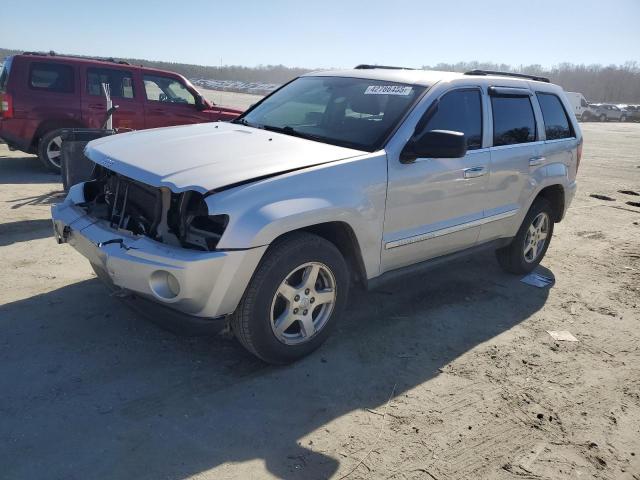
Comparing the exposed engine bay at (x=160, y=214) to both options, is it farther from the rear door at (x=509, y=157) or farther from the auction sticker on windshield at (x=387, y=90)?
the rear door at (x=509, y=157)

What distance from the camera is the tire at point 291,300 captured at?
A: 312 centimetres

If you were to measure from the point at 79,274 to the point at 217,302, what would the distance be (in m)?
2.25

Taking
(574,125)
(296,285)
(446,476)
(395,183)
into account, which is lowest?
(446,476)

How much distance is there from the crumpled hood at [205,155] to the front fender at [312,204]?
84mm

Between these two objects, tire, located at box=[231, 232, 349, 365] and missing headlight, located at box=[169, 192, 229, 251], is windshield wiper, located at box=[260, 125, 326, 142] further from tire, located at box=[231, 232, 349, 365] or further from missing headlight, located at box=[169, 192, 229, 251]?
missing headlight, located at box=[169, 192, 229, 251]

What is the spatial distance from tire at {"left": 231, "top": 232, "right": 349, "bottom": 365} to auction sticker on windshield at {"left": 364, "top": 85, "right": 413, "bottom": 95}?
1.38 m

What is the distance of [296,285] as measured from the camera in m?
3.43

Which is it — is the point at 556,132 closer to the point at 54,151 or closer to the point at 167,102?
the point at 167,102

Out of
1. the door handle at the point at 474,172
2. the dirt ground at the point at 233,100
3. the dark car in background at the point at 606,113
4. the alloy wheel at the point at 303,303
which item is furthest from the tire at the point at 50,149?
the dark car in background at the point at 606,113

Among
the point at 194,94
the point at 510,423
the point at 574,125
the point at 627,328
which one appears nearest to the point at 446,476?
the point at 510,423

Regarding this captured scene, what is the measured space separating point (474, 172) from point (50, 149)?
23.5 feet

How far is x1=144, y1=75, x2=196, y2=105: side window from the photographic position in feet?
31.3

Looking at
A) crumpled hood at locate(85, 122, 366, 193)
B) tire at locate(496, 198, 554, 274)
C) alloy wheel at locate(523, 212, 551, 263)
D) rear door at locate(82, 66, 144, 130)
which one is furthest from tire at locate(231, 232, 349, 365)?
rear door at locate(82, 66, 144, 130)

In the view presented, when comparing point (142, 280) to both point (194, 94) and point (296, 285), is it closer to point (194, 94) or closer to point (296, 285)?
point (296, 285)
